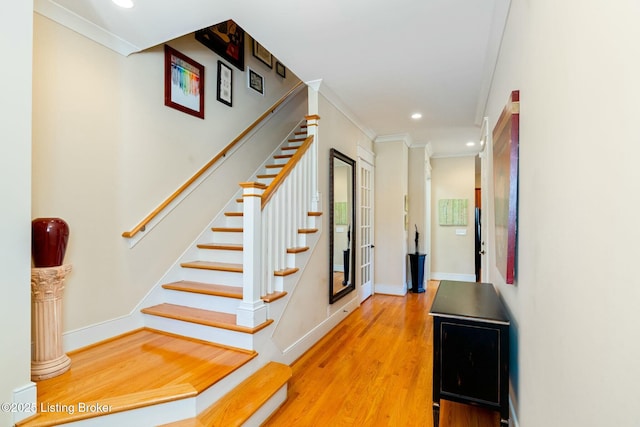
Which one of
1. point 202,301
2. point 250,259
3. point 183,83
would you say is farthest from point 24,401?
point 183,83

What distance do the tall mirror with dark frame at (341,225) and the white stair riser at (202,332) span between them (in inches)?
56.8

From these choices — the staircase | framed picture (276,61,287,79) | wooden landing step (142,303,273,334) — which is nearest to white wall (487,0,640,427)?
the staircase

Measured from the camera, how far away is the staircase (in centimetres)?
168

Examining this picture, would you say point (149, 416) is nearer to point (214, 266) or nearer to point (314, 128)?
point (214, 266)

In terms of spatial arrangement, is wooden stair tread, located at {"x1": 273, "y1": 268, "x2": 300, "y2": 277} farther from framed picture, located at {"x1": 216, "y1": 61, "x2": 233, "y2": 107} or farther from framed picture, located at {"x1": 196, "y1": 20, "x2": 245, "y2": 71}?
framed picture, located at {"x1": 196, "y1": 20, "x2": 245, "y2": 71}

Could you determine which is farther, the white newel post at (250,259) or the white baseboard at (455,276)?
the white baseboard at (455,276)

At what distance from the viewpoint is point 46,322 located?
1.81 metres

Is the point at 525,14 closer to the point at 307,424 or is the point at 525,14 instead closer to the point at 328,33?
the point at 328,33

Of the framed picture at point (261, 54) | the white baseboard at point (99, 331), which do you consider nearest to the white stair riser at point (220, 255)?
the white baseboard at point (99, 331)

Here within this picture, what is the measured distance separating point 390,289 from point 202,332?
352cm

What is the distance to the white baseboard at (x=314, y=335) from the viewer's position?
268 cm

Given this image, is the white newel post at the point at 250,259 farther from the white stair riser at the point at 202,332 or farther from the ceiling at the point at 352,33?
the ceiling at the point at 352,33

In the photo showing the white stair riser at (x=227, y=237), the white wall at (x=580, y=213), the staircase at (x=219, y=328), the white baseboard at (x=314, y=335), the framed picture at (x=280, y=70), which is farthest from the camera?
the framed picture at (x=280, y=70)

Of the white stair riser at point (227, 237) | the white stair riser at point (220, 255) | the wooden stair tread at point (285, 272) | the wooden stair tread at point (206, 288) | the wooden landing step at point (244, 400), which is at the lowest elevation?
the wooden landing step at point (244, 400)
